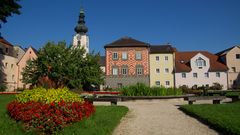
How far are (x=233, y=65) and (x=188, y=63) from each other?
8932mm

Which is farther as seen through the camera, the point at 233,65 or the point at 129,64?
the point at 233,65

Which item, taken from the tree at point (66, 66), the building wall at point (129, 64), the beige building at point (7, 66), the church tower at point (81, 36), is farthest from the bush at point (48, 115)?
the church tower at point (81, 36)

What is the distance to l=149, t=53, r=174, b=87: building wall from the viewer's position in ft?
174

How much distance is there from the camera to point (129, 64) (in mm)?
52844

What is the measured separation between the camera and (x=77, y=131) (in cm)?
838

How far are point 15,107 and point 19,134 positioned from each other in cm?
282

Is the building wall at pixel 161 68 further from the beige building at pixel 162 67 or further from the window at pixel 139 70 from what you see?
the window at pixel 139 70

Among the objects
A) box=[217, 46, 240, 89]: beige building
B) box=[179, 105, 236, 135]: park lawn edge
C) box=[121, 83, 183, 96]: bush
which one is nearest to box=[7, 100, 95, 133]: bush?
box=[179, 105, 236, 135]: park lawn edge

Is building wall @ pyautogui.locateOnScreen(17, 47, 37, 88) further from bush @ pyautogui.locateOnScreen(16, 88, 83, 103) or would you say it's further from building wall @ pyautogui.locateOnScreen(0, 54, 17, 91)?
bush @ pyautogui.locateOnScreen(16, 88, 83, 103)

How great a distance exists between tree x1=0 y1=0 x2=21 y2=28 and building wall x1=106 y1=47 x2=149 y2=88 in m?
25.6

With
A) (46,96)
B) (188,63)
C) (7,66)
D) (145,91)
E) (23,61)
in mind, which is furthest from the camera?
(23,61)

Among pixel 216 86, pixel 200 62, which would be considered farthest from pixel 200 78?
pixel 216 86

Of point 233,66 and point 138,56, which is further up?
point 138,56

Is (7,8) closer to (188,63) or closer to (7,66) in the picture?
(7,66)
